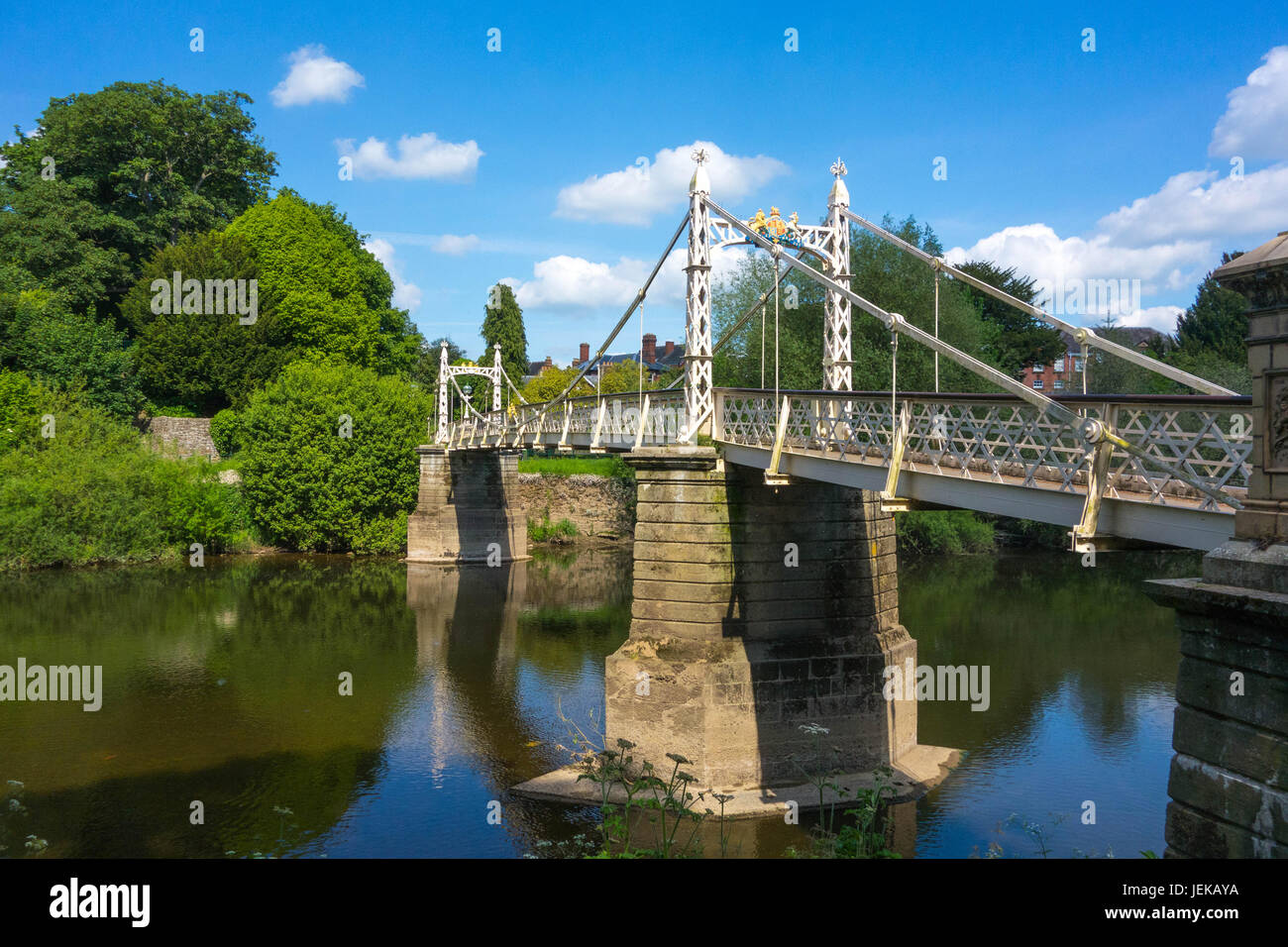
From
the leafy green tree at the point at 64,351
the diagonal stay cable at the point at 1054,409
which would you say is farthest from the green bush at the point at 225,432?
the diagonal stay cable at the point at 1054,409

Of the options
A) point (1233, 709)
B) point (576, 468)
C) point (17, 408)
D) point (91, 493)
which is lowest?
point (1233, 709)

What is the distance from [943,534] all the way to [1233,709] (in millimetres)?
32633

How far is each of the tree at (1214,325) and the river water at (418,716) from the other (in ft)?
41.8

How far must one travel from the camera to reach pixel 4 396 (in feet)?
117

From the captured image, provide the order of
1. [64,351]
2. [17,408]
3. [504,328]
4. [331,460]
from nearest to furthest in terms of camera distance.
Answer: [17,408] → [331,460] → [64,351] → [504,328]

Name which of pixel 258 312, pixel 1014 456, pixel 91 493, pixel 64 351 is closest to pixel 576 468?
pixel 258 312

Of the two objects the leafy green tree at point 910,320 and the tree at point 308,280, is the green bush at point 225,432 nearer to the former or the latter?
the tree at point 308,280

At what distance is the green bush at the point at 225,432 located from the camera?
4112 centimetres

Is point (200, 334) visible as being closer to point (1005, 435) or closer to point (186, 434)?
point (186, 434)

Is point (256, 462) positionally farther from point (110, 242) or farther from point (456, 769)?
point (456, 769)

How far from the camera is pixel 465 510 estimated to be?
3919cm

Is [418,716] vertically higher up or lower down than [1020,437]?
lower down

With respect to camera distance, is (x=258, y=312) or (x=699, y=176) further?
(x=258, y=312)
